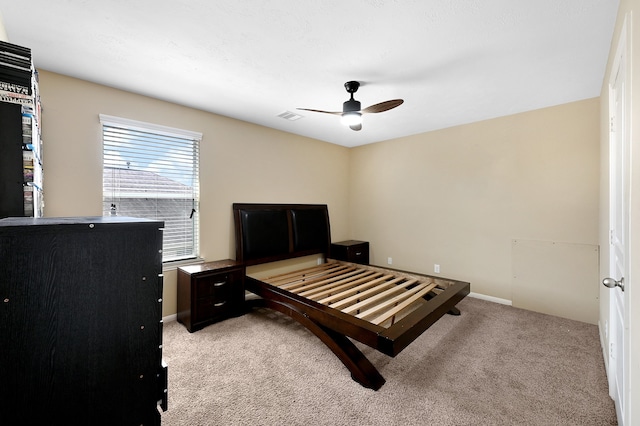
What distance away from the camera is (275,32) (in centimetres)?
188

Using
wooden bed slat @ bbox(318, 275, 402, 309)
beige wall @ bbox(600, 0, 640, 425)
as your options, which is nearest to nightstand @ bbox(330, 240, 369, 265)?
wooden bed slat @ bbox(318, 275, 402, 309)

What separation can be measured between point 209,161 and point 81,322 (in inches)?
113

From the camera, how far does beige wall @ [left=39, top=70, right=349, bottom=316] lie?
2.50 meters

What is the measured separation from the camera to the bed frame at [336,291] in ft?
6.85

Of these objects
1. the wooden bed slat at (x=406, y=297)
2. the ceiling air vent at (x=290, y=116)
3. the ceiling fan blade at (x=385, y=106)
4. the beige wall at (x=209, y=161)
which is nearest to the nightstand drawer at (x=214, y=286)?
the beige wall at (x=209, y=161)

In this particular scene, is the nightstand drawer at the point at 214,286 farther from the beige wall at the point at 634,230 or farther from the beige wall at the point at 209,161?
the beige wall at the point at 634,230

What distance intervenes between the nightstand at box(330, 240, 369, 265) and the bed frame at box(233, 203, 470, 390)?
0.44 ft

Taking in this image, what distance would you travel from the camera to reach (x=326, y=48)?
2055mm

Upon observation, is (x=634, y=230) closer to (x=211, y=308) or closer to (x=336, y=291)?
(x=336, y=291)

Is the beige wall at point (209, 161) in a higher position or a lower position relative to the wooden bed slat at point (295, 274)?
higher

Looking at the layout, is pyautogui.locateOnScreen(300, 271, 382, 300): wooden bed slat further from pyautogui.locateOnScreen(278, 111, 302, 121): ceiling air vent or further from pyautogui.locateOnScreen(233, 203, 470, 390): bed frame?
pyautogui.locateOnScreen(278, 111, 302, 121): ceiling air vent

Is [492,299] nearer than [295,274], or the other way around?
[492,299]

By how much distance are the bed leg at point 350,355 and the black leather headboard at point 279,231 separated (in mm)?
1278

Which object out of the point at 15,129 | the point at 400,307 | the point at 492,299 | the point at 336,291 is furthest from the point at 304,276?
the point at 15,129
